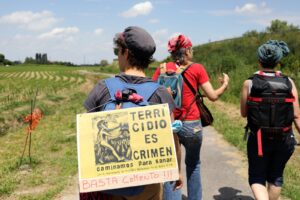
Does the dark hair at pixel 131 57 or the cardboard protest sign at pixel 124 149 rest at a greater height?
the dark hair at pixel 131 57

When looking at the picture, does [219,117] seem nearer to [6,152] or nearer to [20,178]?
[6,152]

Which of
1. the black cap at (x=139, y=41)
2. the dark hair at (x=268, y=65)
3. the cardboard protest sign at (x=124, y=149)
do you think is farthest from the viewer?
the dark hair at (x=268, y=65)

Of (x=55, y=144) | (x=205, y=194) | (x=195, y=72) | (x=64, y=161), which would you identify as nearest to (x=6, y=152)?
(x=55, y=144)

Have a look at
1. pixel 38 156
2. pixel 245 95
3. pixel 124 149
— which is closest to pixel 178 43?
pixel 245 95

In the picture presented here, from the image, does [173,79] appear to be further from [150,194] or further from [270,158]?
[150,194]

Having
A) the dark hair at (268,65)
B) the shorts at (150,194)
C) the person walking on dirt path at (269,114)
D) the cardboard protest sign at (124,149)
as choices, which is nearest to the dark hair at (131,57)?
the cardboard protest sign at (124,149)

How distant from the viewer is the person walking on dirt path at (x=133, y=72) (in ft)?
8.12

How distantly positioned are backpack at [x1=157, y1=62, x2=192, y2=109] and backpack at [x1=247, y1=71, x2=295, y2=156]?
674 mm

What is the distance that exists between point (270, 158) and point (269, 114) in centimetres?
47

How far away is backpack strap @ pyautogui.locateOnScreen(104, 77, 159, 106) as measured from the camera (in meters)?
2.48

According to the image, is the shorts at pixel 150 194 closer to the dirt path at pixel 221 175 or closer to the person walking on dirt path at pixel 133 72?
the person walking on dirt path at pixel 133 72

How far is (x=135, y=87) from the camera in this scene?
2490 millimetres

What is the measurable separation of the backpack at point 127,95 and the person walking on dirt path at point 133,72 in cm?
2

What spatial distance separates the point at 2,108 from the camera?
15.7m
